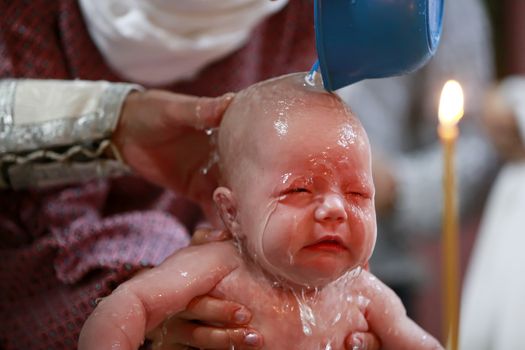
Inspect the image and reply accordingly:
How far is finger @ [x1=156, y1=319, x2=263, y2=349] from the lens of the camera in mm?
617

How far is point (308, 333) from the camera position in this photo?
2.06 ft

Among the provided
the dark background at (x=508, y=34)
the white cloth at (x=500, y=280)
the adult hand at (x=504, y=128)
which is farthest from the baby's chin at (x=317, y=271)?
the dark background at (x=508, y=34)

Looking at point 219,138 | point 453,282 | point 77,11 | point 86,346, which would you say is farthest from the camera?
point 77,11

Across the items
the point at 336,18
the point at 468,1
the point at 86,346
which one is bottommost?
the point at 468,1

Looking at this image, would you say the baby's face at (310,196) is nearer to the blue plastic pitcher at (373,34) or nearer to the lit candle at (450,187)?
the blue plastic pitcher at (373,34)

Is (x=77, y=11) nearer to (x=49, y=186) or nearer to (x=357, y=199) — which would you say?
(x=49, y=186)

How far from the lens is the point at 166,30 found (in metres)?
0.87

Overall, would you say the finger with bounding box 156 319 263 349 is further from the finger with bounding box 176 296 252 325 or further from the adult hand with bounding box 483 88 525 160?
the adult hand with bounding box 483 88 525 160

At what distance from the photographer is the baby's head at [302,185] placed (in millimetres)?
578

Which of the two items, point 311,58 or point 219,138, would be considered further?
point 311,58

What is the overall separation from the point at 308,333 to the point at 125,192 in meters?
0.42

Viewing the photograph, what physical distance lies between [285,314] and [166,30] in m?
0.40

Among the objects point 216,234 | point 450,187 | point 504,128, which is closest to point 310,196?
point 216,234

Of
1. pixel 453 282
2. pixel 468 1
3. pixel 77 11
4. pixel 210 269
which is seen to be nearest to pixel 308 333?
pixel 210 269
